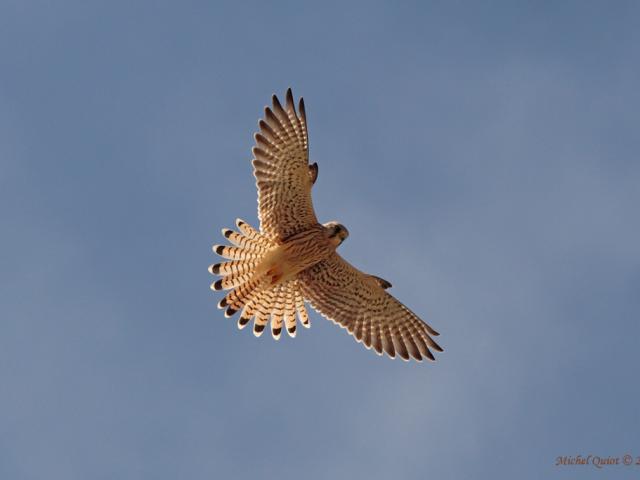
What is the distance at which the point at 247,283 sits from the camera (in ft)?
55.1

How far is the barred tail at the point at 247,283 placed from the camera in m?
16.7

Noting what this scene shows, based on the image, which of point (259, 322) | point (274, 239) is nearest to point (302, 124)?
point (274, 239)

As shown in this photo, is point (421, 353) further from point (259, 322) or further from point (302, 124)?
point (302, 124)

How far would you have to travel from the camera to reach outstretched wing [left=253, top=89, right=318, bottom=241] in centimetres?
1677

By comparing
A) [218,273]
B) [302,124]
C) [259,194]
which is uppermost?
[302,124]

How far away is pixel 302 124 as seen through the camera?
16.9 m

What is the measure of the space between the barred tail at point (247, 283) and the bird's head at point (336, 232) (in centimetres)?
87

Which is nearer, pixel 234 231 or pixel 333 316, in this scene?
pixel 234 231

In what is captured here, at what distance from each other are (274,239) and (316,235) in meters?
0.64

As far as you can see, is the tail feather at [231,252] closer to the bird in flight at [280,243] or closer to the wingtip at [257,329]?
the bird in flight at [280,243]

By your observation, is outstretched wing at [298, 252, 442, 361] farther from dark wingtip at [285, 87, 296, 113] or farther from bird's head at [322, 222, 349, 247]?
dark wingtip at [285, 87, 296, 113]

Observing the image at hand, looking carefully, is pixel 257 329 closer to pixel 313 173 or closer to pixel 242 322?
pixel 242 322

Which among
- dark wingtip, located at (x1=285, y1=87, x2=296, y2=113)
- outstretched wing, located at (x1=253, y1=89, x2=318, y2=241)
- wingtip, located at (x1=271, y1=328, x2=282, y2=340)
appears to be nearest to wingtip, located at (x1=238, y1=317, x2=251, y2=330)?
wingtip, located at (x1=271, y1=328, x2=282, y2=340)

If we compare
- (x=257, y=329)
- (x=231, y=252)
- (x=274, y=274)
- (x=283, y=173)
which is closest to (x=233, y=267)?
(x=231, y=252)
